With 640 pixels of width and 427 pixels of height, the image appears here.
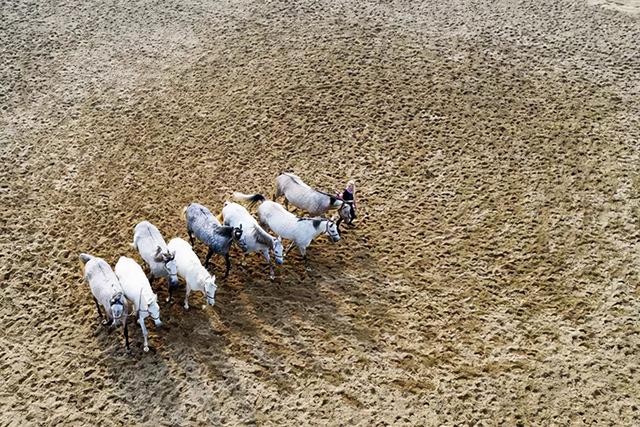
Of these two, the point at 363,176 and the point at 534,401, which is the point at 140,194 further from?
the point at 534,401

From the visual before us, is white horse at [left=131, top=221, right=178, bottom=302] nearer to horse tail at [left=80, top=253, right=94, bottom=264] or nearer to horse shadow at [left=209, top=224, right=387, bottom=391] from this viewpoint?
horse tail at [left=80, top=253, right=94, bottom=264]

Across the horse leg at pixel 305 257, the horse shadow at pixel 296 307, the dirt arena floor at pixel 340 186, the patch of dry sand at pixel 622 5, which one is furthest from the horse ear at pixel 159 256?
the patch of dry sand at pixel 622 5

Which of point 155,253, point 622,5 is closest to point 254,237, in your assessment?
point 155,253

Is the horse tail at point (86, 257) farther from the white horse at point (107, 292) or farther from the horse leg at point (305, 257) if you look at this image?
the horse leg at point (305, 257)

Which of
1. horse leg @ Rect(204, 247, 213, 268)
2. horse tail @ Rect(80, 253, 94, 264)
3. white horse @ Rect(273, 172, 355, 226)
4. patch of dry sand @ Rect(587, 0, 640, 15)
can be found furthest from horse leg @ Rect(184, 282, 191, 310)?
patch of dry sand @ Rect(587, 0, 640, 15)

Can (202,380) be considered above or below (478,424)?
above

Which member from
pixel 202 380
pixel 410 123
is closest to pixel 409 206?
pixel 410 123

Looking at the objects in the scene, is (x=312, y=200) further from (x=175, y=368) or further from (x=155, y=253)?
(x=175, y=368)
